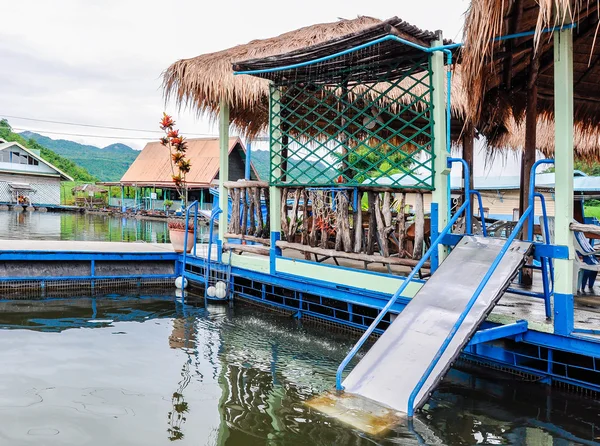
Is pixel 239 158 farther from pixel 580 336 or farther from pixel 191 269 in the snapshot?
pixel 580 336

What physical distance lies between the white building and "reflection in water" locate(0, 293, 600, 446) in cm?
3409

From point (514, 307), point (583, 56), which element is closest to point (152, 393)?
point (514, 307)

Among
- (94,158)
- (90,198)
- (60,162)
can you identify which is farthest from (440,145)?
(94,158)

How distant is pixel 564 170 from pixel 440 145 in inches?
52.6

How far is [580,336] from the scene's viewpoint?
4039 millimetres

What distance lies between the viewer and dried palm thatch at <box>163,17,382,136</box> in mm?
7617

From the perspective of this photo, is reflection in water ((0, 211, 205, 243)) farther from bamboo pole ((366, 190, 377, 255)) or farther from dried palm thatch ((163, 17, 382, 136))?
bamboo pole ((366, 190, 377, 255))

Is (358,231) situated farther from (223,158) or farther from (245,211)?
(223,158)

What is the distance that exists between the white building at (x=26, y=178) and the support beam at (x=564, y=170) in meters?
37.6

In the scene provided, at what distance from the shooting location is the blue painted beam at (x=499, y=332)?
13.3 feet

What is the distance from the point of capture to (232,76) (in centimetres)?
758

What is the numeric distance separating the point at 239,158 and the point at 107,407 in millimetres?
27797

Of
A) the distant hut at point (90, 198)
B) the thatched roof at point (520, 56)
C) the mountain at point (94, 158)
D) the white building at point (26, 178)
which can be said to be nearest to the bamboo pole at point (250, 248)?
the thatched roof at point (520, 56)

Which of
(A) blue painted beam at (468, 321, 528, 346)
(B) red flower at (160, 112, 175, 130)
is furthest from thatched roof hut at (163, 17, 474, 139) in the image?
(A) blue painted beam at (468, 321, 528, 346)
